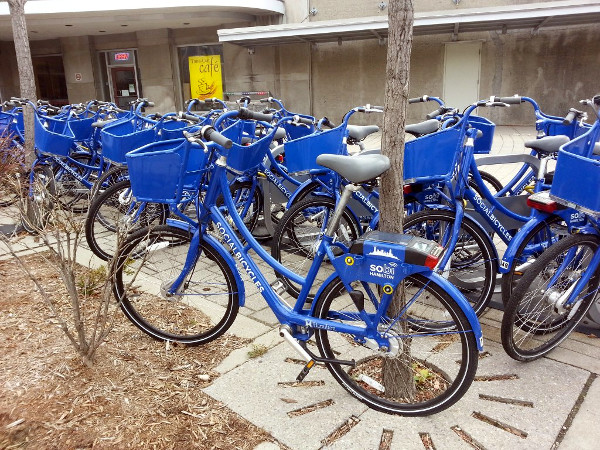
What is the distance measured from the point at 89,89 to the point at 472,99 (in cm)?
1341

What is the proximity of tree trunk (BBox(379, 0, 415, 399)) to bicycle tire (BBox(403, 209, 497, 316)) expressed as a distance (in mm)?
888

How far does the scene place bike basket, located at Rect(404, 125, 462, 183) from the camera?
3.05m

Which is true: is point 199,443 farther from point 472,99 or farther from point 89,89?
point 89,89

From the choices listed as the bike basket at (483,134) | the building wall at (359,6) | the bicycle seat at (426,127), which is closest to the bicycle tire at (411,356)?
the bicycle seat at (426,127)

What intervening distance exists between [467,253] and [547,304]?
767mm

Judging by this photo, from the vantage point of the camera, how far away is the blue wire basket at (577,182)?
8.03 ft

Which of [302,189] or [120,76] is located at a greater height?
[120,76]

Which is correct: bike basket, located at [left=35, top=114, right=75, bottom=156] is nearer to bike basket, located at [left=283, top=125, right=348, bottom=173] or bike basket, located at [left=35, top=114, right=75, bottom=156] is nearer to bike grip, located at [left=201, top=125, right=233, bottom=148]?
bike basket, located at [left=283, top=125, right=348, bottom=173]

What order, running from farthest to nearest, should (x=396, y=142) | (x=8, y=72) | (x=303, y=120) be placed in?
A: (x=8, y=72) < (x=303, y=120) < (x=396, y=142)

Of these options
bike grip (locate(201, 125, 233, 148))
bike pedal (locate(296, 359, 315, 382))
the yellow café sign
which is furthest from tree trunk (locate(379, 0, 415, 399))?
the yellow café sign

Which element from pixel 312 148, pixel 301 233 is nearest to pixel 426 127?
pixel 312 148

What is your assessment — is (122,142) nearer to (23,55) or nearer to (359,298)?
(23,55)

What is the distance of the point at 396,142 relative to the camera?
224cm

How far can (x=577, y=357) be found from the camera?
2832 millimetres
